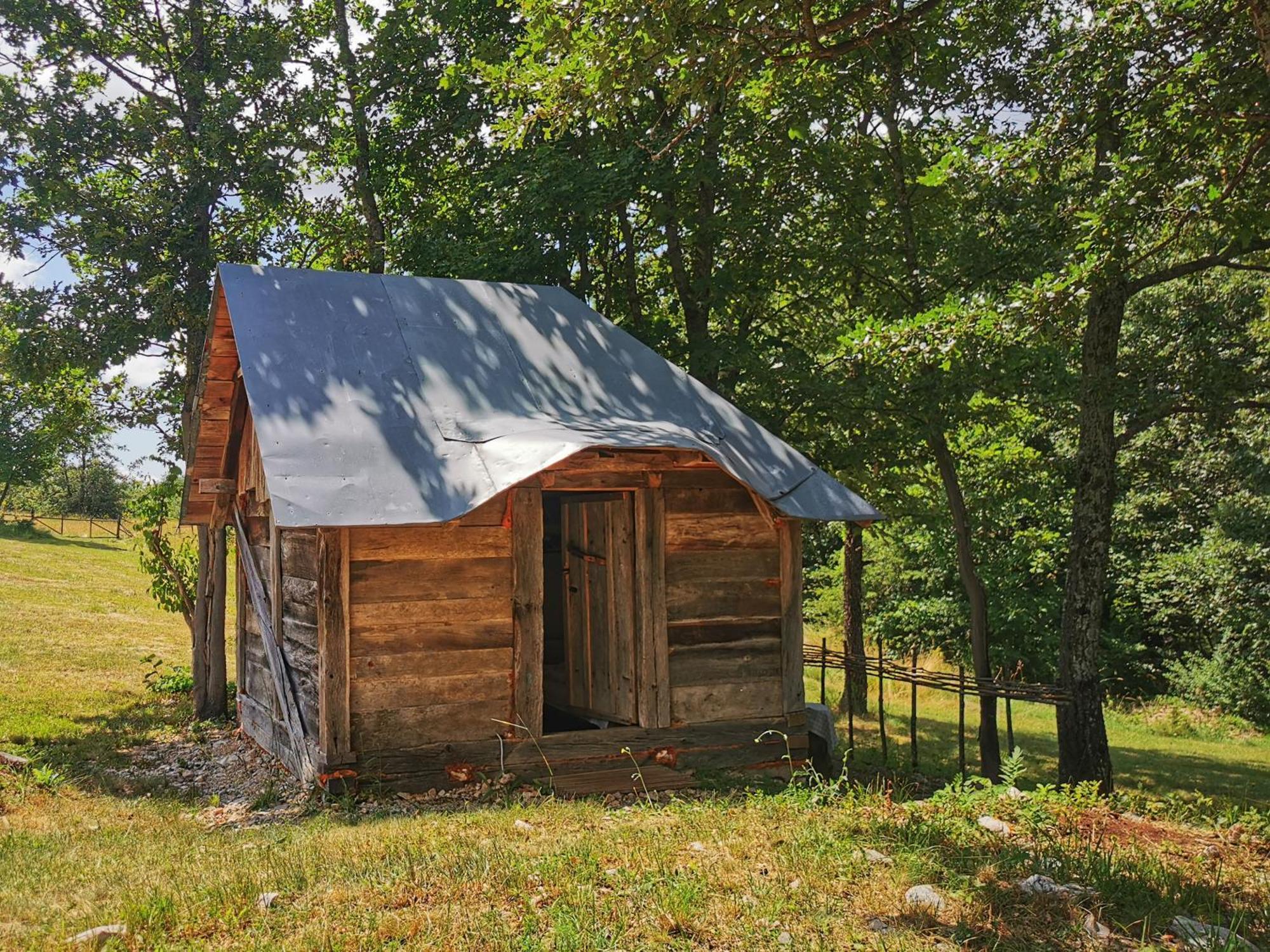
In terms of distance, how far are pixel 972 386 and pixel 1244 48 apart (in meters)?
5.17

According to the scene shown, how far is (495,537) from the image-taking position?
9.08m

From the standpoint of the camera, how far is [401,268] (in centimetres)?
A: 1656

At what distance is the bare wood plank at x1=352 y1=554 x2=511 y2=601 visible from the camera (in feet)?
28.2

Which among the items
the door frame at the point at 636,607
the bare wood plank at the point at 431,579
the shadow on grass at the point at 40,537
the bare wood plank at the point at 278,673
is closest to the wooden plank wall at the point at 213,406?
the bare wood plank at the point at 278,673

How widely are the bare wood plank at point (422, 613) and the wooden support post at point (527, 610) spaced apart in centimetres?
15

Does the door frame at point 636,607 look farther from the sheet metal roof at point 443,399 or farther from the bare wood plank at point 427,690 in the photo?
the sheet metal roof at point 443,399

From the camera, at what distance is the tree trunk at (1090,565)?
1064 cm

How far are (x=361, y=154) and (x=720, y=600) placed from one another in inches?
433

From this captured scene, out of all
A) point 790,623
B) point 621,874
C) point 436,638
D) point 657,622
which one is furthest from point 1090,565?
point 621,874

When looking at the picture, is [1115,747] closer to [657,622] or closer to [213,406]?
[657,622]

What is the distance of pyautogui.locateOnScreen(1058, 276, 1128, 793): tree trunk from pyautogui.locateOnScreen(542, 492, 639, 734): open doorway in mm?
4696

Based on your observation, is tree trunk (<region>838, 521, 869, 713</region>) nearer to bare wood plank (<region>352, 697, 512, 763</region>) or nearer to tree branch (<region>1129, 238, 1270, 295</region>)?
tree branch (<region>1129, 238, 1270, 295</region>)

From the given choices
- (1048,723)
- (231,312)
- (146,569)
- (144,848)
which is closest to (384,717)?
(144,848)

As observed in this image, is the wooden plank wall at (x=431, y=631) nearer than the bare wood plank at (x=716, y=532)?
Yes
